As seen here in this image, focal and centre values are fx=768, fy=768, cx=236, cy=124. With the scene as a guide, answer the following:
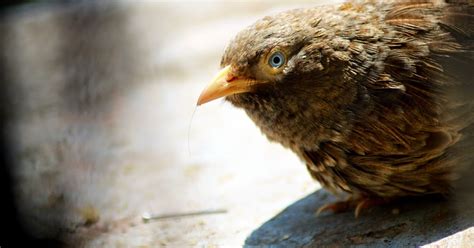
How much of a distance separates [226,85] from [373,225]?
3.70 ft

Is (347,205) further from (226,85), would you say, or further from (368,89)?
(226,85)

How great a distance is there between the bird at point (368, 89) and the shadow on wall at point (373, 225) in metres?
0.11

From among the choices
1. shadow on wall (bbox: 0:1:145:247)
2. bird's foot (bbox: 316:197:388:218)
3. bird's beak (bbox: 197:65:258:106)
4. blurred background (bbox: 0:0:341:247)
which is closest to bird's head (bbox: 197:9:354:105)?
bird's beak (bbox: 197:65:258:106)

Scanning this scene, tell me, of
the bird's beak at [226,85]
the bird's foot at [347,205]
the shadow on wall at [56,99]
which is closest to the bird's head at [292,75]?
the bird's beak at [226,85]

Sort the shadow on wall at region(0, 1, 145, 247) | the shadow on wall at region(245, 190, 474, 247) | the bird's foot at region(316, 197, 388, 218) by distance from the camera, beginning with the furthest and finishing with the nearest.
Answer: the shadow on wall at region(0, 1, 145, 247), the bird's foot at region(316, 197, 388, 218), the shadow on wall at region(245, 190, 474, 247)

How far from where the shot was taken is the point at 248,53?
4.23 m

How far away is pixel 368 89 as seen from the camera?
410 centimetres

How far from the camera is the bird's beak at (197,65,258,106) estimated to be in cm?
425

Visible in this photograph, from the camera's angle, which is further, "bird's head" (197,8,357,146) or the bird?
"bird's head" (197,8,357,146)

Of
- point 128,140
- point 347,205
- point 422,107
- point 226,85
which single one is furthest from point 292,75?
→ point 128,140

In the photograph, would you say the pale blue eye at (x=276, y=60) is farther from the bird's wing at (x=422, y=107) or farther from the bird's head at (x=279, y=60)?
the bird's wing at (x=422, y=107)

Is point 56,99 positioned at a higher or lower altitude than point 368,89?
lower

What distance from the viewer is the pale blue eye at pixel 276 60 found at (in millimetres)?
4202

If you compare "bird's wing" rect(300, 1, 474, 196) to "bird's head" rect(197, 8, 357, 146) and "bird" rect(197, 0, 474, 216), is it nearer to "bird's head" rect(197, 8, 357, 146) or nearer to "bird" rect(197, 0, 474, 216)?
"bird" rect(197, 0, 474, 216)
